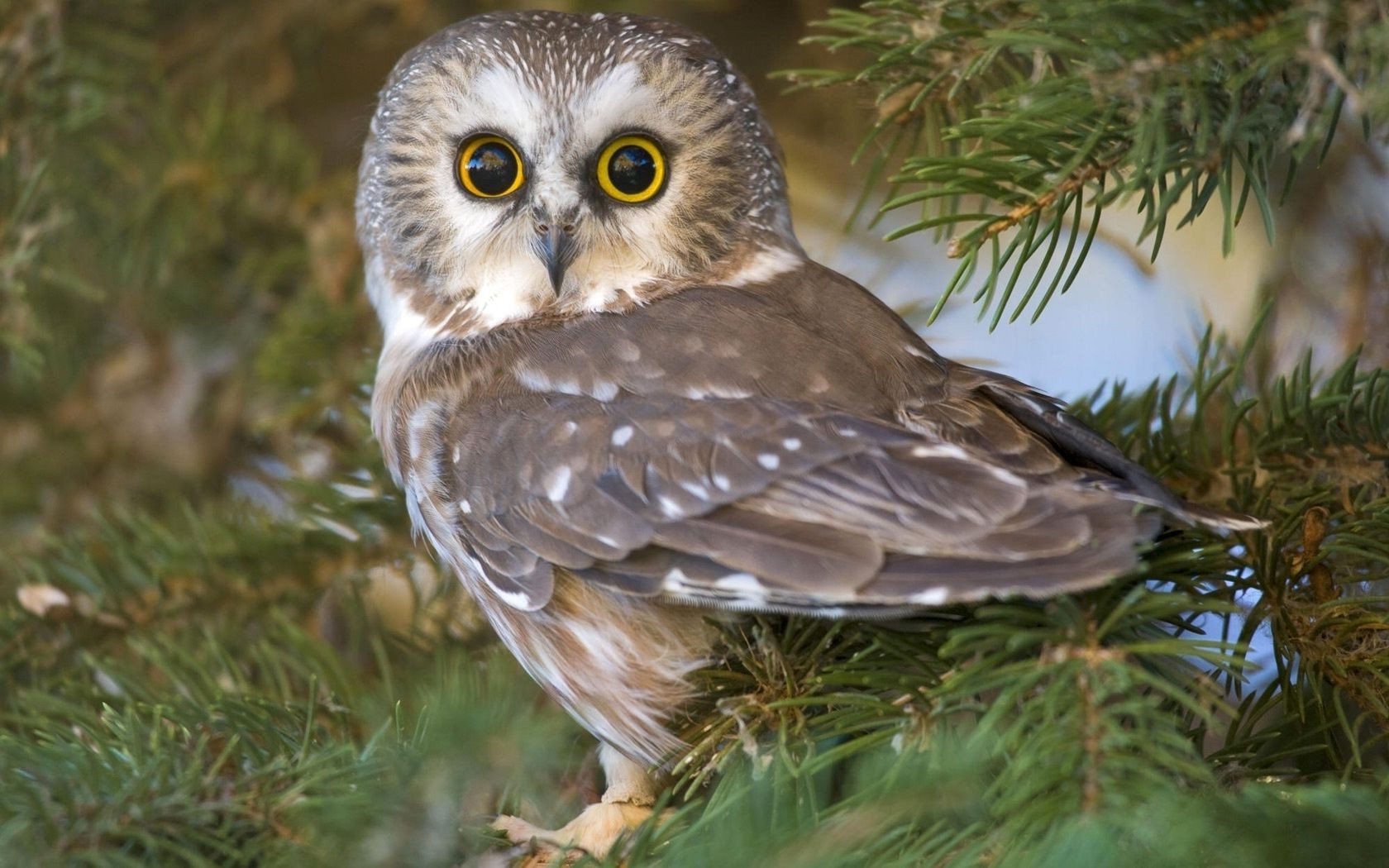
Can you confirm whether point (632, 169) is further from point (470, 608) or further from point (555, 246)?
point (470, 608)

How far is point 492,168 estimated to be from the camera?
7.09 ft

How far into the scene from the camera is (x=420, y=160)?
7.41ft

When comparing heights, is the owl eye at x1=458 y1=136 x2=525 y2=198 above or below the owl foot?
above

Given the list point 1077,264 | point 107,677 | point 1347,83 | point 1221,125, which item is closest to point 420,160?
point 107,677

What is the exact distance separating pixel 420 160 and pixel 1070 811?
1.70 m

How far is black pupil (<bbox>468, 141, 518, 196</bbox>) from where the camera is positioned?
7.04 feet

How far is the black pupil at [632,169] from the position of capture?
2.16 m

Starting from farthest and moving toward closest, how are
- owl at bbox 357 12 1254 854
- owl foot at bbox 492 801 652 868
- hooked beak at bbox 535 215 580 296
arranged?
hooked beak at bbox 535 215 580 296 < owl foot at bbox 492 801 652 868 < owl at bbox 357 12 1254 854

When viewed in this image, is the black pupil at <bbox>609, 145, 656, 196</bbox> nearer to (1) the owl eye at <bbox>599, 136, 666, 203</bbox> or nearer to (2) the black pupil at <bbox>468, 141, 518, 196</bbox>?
(1) the owl eye at <bbox>599, 136, 666, 203</bbox>

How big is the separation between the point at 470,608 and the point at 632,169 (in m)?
0.89

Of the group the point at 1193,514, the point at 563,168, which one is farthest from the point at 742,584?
the point at 563,168

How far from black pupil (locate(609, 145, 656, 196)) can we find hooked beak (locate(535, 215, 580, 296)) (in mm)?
143

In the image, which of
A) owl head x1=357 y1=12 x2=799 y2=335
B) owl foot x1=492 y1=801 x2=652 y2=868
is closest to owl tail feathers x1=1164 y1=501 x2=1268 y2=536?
owl foot x1=492 y1=801 x2=652 y2=868

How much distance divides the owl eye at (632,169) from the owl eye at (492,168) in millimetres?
154
